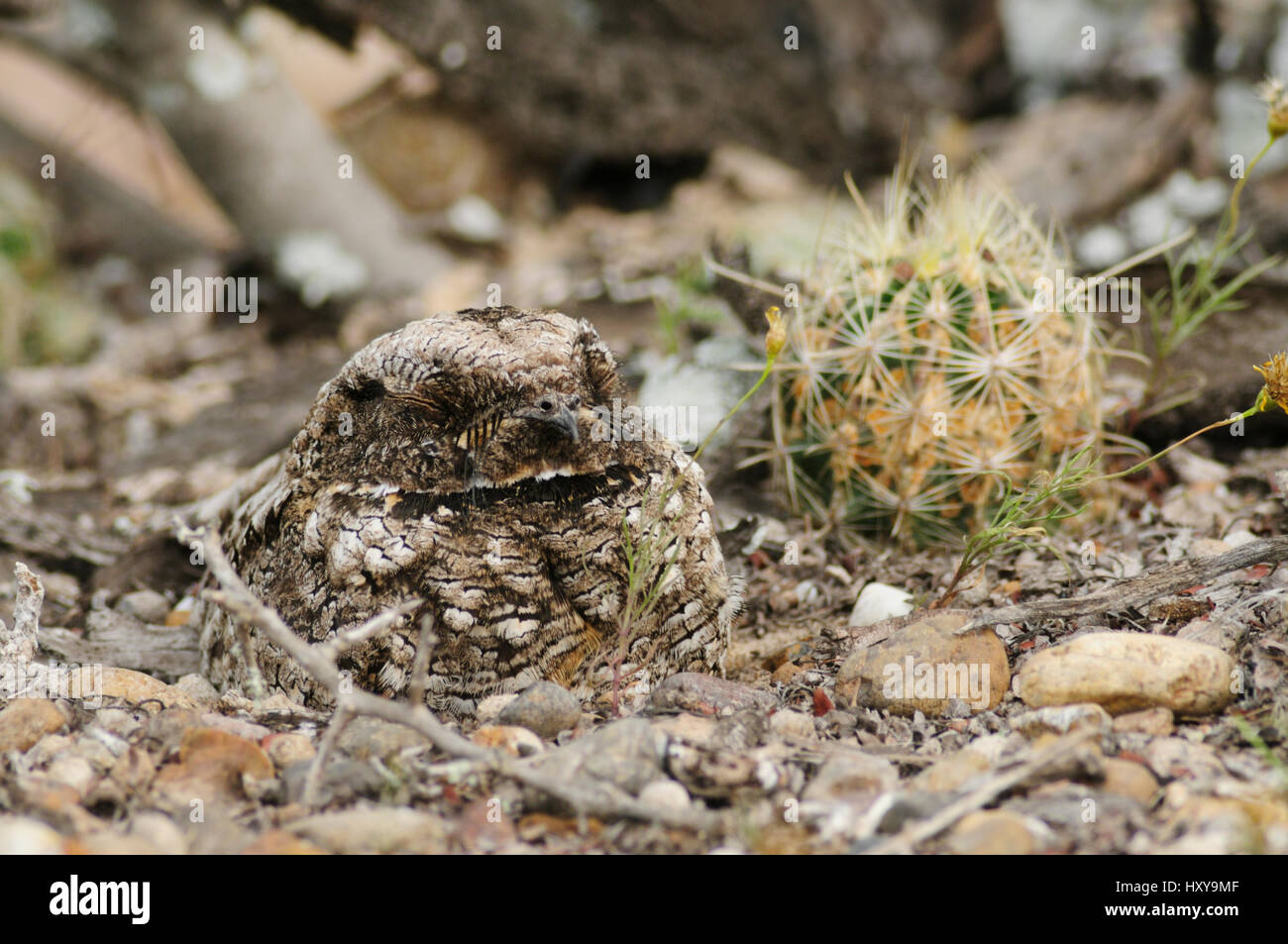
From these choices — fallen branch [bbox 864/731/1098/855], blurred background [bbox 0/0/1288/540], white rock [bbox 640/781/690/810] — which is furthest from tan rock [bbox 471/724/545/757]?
blurred background [bbox 0/0/1288/540]

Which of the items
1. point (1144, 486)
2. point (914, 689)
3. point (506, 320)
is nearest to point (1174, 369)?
point (1144, 486)

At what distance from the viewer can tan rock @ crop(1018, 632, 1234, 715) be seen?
2.71 m

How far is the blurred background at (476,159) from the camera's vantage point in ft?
20.5

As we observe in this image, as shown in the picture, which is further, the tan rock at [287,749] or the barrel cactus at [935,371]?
the barrel cactus at [935,371]

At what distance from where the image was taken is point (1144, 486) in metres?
4.36

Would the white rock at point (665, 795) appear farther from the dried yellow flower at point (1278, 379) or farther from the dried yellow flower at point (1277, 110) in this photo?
the dried yellow flower at point (1277, 110)

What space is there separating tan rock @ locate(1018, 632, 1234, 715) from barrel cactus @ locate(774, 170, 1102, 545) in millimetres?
984

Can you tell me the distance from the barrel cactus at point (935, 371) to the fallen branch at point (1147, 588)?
0.60 meters

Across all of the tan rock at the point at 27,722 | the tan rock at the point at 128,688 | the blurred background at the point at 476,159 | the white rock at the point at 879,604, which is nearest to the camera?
the tan rock at the point at 27,722

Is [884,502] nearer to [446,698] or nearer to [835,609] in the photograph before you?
[835,609]

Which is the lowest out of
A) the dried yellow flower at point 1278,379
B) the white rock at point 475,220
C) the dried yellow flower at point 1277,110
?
the dried yellow flower at point 1278,379

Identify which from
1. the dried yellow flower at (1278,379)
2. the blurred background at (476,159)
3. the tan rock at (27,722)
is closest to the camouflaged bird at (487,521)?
the tan rock at (27,722)

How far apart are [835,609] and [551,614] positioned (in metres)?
1.26

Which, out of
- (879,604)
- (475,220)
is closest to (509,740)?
(879,604)
